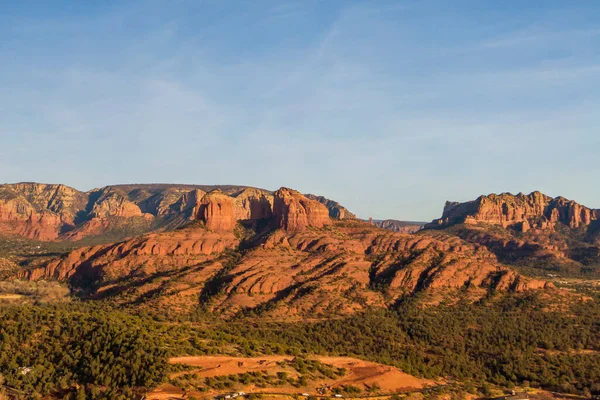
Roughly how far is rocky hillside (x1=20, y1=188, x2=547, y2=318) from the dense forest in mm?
9074

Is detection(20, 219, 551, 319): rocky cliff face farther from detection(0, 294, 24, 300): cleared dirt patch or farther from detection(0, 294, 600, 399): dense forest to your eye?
detection(0, 294, 24, 300): cleared dirt patch

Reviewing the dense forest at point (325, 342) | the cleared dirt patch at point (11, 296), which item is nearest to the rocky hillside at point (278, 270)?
the dense forest at point (325, 342)

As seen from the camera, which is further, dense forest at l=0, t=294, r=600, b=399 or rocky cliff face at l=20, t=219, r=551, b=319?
rocky cliff face at l=20, t=219, r=551, b=319

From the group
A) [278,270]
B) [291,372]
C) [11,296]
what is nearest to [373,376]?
[291,372]

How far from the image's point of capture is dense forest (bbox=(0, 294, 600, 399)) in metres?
67.0

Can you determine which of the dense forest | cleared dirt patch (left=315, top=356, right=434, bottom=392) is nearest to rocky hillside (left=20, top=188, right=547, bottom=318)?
the dense forest

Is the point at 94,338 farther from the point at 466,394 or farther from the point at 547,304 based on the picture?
the point at 547,304

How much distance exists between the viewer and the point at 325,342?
114 m

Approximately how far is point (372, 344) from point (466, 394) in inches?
1506

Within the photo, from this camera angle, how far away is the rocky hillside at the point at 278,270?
482 ft

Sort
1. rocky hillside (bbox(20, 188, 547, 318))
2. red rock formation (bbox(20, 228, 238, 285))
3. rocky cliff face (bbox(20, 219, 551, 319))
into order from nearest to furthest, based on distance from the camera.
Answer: rocky cliff face (bbox(20, 219, 551, 319)), rocky hillside (bbox(20, 188, 547, 318)), red rock formation (bbox(20, 228, 238, 285))

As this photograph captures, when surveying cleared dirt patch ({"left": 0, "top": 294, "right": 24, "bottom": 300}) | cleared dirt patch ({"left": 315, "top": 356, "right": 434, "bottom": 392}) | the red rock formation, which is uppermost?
the red rock formation

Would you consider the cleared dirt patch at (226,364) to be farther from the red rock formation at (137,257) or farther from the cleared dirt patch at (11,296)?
the red rock formation at (137,257)

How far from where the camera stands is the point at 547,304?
152 metres
